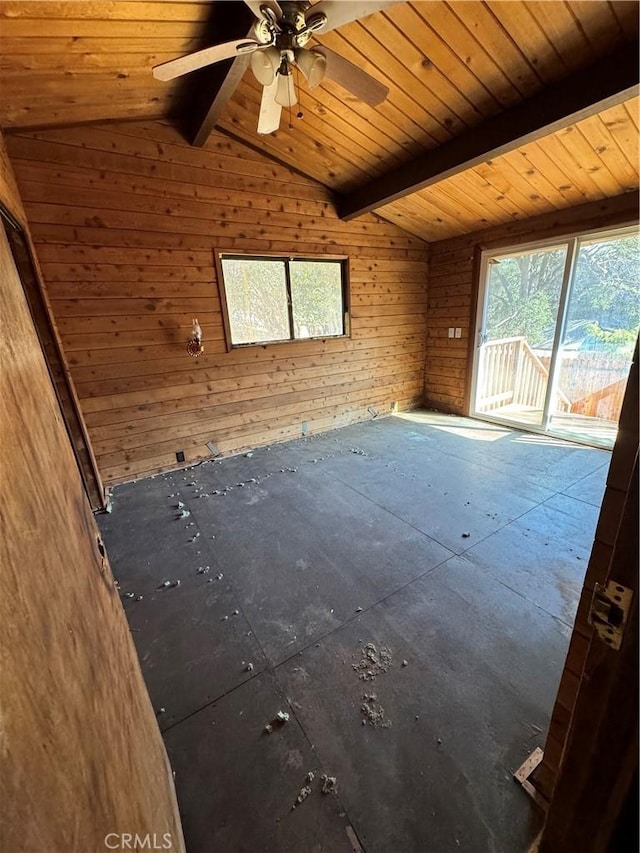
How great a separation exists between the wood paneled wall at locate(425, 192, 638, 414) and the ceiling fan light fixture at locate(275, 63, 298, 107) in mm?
3240

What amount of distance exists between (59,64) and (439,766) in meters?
Result: 3.72

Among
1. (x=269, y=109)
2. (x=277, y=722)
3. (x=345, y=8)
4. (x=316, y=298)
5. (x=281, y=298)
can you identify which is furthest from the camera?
(x=316, y=298)

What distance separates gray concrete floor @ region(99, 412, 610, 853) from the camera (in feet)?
3.63

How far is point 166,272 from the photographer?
3223mm

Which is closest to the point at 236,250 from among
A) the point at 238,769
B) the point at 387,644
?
the point at 387,644

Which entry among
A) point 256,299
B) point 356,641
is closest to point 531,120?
point 256,299

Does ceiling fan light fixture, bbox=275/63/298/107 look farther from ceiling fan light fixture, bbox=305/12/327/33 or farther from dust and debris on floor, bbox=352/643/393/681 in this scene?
dust and debris on floor, bbox=352/643/393/681

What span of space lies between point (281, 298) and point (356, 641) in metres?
3.43

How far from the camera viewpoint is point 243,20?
6.40ft

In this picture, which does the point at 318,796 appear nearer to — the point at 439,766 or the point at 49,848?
the point at 439,766

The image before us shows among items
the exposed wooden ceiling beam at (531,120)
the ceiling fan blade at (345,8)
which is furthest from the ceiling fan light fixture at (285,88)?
the exposed wooden ceiling beam at (531,120)

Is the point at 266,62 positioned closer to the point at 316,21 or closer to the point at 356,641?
the point at 316,21
